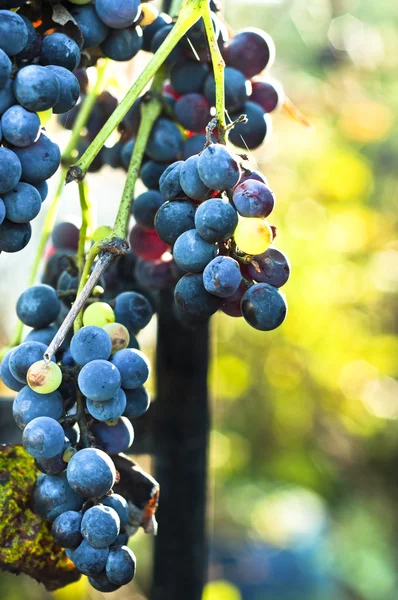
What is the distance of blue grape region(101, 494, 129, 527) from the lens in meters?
0.44

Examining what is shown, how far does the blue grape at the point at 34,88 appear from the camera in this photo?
405 millimetres

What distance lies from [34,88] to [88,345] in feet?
0.51

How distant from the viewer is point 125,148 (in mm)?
584

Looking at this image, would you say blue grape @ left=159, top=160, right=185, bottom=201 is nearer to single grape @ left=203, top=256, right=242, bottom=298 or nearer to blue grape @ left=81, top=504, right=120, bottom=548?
single grape @ left=203, top=256, right=242, bottom=298

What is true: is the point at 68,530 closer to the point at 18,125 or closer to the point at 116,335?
the point at 116,335

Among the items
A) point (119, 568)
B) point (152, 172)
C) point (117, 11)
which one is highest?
point (117, 11)

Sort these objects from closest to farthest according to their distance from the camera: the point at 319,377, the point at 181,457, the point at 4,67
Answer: the point at 4,67 < the point at 181,457 < the point at 319,377

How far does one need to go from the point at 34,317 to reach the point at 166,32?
23cm

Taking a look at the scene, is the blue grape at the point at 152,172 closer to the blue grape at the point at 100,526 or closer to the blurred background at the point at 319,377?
the blue grape at the point at 100,526

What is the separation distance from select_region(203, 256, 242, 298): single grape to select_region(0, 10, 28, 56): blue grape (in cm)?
17

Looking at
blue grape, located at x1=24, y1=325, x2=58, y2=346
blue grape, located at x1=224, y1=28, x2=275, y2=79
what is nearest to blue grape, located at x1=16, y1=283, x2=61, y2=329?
blue grape, located at x1=24, y1=325, x2=58, y2=346

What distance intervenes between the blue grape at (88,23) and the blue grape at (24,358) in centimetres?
21

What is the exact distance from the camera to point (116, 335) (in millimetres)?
465

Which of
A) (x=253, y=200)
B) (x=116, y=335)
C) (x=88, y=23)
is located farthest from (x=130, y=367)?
(x=88, y=23)
